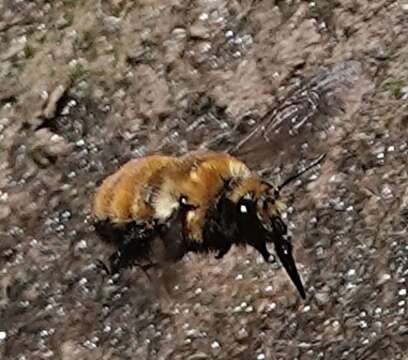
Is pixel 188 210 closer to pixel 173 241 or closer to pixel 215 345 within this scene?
pixel 173 241

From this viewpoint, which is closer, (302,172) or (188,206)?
(188,206)

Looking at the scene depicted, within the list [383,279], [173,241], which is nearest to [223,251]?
[173,241]

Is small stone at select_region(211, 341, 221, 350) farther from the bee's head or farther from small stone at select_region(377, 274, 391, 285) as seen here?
small stone at select_region(377, 274, 391, 285)

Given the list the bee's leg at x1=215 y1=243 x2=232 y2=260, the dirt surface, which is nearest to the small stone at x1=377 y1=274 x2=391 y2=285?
the dirt surface

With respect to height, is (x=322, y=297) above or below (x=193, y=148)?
below

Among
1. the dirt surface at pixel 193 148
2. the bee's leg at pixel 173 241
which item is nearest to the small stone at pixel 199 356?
the dirt surface at pixel 193 148

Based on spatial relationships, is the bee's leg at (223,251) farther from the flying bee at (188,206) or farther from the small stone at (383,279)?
the small stone at (383,279)
